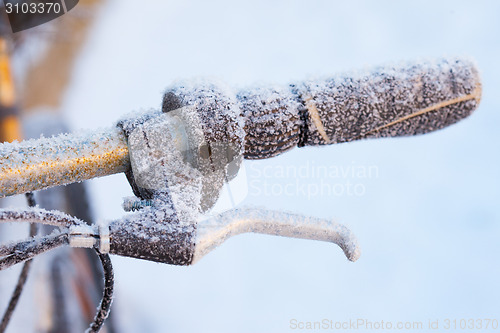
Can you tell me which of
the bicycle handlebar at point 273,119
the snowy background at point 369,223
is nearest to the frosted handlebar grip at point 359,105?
the bicycle handlebar at point 273,119

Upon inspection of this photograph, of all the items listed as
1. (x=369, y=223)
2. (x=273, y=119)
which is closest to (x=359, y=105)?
(x=273, y=119)

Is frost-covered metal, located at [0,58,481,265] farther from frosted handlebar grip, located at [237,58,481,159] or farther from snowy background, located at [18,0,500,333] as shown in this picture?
snowy background, located at [18,0,500,333]

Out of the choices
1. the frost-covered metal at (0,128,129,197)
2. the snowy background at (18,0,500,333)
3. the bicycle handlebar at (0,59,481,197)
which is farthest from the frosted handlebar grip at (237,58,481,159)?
the snowy background at (18,0,500,333)

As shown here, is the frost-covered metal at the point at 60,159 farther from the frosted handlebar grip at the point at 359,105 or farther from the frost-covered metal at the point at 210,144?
the frosted handlebar grip at the point at 359,105

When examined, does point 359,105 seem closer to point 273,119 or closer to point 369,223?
point 273,119

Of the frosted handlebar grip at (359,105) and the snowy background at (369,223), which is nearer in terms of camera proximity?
the frosted handlebar grip at (359,105)

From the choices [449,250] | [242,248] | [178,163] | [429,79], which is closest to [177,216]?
[178,163]

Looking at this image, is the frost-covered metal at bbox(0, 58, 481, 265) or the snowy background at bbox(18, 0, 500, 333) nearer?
the frost-covered metal at bbox(0, 58, 481, 265)

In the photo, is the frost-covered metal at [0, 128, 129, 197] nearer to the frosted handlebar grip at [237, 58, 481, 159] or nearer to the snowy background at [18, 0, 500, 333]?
the frosted handlebar grip at [237, 58, 481, 159]

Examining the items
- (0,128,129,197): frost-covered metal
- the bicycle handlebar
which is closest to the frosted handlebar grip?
the bicycle handlebar
